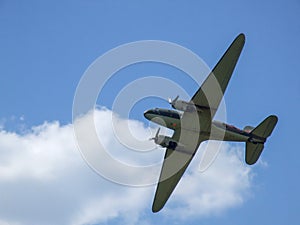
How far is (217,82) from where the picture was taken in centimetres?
5172

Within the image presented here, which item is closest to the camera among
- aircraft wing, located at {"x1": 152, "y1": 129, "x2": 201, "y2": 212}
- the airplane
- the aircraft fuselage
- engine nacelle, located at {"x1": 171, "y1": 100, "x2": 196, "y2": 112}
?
the airplane

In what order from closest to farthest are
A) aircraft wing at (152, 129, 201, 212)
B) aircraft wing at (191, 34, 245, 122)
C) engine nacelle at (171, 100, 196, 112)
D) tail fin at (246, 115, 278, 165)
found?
1. aircraft wing at (191, 34, 245, 122)
2. engine nacelle at (171, 100, 196, 112)
3. tail fin at (246, 115, 278, 165)
4. aircraft wing at (152, 129, 201, 212)

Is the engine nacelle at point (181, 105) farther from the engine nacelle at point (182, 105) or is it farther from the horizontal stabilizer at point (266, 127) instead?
the horizontal stabilizer at point (266, 127)

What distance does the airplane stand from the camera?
169 ft

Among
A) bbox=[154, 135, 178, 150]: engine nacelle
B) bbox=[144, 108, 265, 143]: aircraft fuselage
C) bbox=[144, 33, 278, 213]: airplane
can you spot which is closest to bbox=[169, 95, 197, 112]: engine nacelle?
bbox=[144, 33, 278, 213]: airplane

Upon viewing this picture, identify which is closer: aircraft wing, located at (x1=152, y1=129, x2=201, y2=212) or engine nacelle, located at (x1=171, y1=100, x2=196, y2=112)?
engine nacelle, located at (x1=171, y1=100, x2=196, y2=112)

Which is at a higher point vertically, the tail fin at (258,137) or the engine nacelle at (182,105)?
the engine nacelle at (182,105)

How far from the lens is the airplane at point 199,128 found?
5141cm

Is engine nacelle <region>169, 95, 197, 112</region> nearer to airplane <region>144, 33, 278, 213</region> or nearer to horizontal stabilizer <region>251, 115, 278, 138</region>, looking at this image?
airplane <region>144, 33, 278, 213</region>

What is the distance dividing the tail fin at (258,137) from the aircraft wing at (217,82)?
626 centimetres

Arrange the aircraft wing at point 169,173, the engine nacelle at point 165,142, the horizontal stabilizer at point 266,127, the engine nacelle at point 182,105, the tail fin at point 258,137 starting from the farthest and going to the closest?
the aircraft wing at point 169,173
the engine nacelle at point 165,142
the tail fin at point 258,137
the horizontal stabilizer at point 266,127
the engine nacelle at point 182,105

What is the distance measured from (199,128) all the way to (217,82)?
6.67 m

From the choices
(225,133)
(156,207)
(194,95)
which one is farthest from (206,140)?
(156,207)

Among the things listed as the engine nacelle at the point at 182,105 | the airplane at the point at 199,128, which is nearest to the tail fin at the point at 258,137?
the airplane at the point at 199,128
